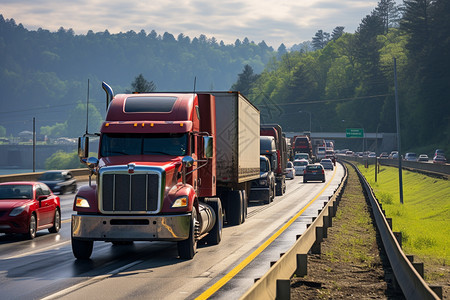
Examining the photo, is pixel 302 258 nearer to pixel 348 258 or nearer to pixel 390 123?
pixel 348 258

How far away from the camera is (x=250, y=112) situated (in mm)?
25156

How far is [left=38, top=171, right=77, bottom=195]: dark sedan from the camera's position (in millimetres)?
44594

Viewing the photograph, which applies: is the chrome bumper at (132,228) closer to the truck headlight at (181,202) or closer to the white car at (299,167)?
the truck headlight at (181,202)

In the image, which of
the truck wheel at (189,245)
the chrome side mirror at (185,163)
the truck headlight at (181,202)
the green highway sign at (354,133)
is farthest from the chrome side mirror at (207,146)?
the green highway sign at (354,133)

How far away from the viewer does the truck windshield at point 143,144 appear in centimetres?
1627

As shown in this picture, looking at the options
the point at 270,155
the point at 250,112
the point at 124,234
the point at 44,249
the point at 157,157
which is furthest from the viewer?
the point at 270,155

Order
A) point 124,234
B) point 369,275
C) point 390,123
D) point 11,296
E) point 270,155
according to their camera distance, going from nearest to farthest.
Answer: point 11,296
point 369,275
point 124,234
point 270,155
point 390,123

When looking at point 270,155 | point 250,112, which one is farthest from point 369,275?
point 270,155

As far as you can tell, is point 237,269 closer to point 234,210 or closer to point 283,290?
point 283,290

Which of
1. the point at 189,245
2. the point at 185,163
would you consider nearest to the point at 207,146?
the point at 185,163

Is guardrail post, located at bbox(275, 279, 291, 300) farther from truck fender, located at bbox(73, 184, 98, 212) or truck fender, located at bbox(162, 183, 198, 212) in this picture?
truck fender, located at bbox(73, 184, 98, 212)

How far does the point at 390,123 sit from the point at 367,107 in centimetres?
1448

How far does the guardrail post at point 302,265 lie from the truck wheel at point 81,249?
5.53 metres

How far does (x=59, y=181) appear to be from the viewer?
4509cm
